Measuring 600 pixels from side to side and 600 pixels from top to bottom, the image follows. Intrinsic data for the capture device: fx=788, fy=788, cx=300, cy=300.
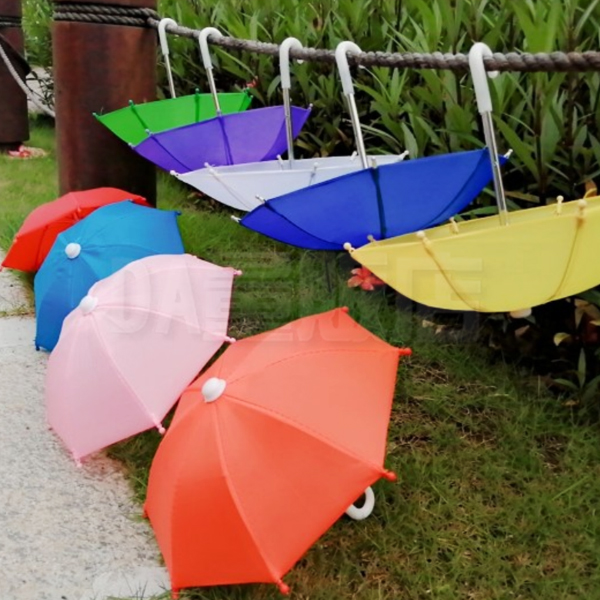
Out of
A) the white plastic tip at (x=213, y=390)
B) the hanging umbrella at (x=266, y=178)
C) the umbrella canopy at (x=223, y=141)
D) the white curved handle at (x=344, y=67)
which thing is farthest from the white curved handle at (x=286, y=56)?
the white plastic tip at (x=213, y=390)

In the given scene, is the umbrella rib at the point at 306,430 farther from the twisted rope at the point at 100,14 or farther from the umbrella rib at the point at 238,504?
the twisted rope at the point at 100,14

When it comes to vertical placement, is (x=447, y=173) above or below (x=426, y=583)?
above

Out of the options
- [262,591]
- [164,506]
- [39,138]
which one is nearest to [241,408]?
[164,506]

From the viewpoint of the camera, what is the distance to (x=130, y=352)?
1976mm

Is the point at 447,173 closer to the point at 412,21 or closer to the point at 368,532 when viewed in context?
the point at 368,532

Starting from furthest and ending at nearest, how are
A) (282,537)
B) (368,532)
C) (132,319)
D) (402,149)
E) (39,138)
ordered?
(39,138) < (402,149) < (132,319) < (368,532) < (282,537)

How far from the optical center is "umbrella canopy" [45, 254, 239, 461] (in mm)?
1936

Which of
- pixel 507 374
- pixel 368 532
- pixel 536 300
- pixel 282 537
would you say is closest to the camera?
pixel 536 300

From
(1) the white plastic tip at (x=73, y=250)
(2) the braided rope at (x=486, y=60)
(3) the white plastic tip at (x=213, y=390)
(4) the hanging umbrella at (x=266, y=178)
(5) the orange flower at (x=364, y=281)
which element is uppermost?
(2) the braided rope at (x=486, y=60)

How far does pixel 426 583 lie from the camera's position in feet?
5.35

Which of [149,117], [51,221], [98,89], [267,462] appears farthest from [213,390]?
[98,89]

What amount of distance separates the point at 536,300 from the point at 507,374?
0.92 meters

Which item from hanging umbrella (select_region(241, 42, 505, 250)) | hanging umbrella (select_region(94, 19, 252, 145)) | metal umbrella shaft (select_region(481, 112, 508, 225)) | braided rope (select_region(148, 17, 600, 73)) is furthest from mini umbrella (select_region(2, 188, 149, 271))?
metal umbrella shaft (select_region(481, 112, 508, 225))

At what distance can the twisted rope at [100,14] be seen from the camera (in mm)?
2727
